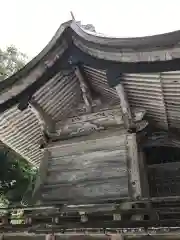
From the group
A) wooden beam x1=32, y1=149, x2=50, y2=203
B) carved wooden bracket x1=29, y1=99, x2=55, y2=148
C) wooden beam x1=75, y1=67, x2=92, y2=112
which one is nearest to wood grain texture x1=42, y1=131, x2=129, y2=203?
wooden beam x1=32, y1=149, x2=50, y2=203

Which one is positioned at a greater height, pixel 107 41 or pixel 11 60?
pixel 11 60

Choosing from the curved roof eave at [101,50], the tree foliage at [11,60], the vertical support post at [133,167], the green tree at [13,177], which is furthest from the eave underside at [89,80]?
the tree foliage at [11,60]

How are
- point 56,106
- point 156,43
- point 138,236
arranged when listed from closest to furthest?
point 138,236
point 156,43
point 56,106

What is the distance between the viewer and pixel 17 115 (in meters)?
7.59

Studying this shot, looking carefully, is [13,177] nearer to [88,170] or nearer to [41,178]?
[41,178]

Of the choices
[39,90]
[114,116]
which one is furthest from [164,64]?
[39,90]

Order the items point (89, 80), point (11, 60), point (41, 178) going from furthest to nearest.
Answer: point (11, 60) < point (89, 80) < point (41, 178)

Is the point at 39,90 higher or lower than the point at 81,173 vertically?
higher

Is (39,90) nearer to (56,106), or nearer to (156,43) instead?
(56,106)

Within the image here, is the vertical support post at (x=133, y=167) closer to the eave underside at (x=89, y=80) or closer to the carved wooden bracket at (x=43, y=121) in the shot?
the eave underside at (x=89, y=80)

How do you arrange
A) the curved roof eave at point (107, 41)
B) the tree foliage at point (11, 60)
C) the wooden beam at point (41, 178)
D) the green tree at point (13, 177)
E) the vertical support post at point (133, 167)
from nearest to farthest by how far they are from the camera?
the curved roof eave at point (107, 41) < the vertical support post at point (133, 167) < the wooden beam at point (41, 178) < the green tree at point (13, 177) < the tree foliage at point (11, 60)

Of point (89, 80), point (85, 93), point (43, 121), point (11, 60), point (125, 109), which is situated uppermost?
point (11, 60)

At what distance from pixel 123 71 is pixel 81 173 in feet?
8.19

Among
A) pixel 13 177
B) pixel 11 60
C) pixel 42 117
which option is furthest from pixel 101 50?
pixel 11 60
